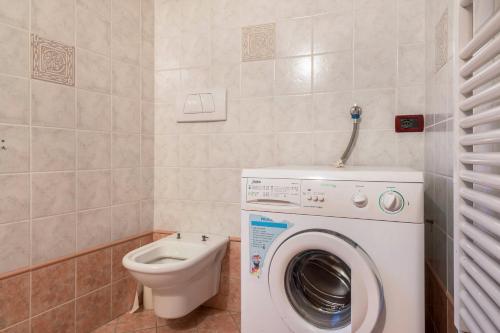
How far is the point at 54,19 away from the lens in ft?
4.63

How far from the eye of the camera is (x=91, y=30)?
62.4 inches

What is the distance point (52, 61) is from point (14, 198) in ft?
2.08

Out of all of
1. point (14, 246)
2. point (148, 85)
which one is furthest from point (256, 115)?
point (14, 246)

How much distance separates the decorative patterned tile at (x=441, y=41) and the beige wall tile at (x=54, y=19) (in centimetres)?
163

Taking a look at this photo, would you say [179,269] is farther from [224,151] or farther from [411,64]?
[411,64]

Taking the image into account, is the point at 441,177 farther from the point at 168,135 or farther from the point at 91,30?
the point at 91,30

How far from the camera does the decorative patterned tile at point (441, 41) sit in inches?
43.7

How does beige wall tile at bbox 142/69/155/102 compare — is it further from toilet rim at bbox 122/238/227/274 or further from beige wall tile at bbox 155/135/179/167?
toilet rim at bbox 122/238/227/274

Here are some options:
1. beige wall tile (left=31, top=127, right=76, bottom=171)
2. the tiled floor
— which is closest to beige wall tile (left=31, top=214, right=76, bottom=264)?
beige wall tile (left=31, top=127, right=76, bottom=171)

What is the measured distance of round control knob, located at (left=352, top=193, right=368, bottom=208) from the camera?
1072 millimetres

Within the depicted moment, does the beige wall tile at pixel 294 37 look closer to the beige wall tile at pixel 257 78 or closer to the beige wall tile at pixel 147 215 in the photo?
the beige wall tile at pixel 257 78

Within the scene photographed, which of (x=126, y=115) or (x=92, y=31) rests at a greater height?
(x=92, y=31)

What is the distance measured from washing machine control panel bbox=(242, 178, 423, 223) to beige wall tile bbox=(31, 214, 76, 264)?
34.9 inches

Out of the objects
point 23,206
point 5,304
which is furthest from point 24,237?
point 5,304
